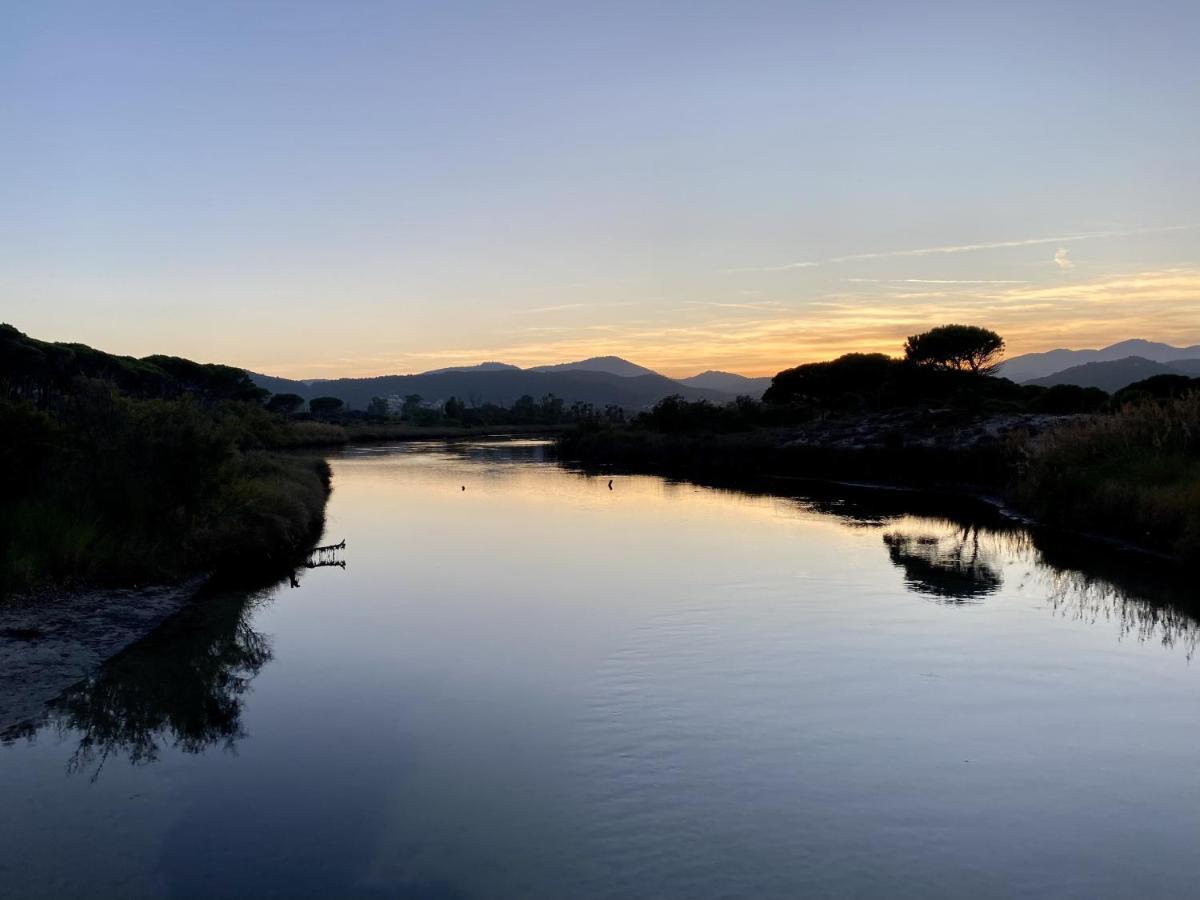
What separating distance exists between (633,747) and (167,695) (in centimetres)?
621

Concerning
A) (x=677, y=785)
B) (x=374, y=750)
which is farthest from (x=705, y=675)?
(x=374, y=750)

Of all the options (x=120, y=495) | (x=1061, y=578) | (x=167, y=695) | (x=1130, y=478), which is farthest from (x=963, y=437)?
(x=167, y=695)

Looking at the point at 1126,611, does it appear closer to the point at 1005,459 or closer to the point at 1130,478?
the point at 1130,478

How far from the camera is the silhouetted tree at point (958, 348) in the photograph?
71.9 meters

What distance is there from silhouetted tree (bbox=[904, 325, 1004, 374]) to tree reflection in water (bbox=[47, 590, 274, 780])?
6539 cm

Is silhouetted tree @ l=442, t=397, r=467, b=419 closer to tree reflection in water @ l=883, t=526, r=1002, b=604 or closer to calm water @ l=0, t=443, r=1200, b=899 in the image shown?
tree reflection in water @ l=883, t=526, r=1002, b=604

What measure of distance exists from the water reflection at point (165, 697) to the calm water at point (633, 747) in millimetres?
57

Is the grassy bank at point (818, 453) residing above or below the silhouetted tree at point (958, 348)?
below

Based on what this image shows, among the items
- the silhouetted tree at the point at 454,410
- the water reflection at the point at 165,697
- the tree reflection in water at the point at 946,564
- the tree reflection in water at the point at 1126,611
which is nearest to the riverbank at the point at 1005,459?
the tree reflection in water at the point at 1126,611

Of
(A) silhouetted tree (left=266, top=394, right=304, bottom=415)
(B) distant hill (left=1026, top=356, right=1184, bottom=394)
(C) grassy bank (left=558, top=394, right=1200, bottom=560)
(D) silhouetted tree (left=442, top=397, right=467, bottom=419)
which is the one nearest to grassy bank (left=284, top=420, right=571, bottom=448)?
(D) silhouetted tree (left=442, top=397, right=467, bottom=419)

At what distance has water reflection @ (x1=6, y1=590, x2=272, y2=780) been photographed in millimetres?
10148

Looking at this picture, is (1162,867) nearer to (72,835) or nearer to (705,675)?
(705,675)

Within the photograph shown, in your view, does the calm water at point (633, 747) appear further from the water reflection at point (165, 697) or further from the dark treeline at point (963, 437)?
the dark treeline at point (963, 437)

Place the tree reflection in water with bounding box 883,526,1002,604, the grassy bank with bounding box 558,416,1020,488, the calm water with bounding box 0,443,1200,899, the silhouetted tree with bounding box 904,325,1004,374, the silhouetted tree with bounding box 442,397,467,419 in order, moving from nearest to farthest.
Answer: the calm water with bounding box 0,443,1200,899 → the tree reflection in water with bounding box 883,526,1002,604 → the grassy bank with bounding box 558,416,1020,488 → the silhouetted tree with bounding box 904,325,1004,374 → the silhouetted tree with bounding box 442,397,467,419
